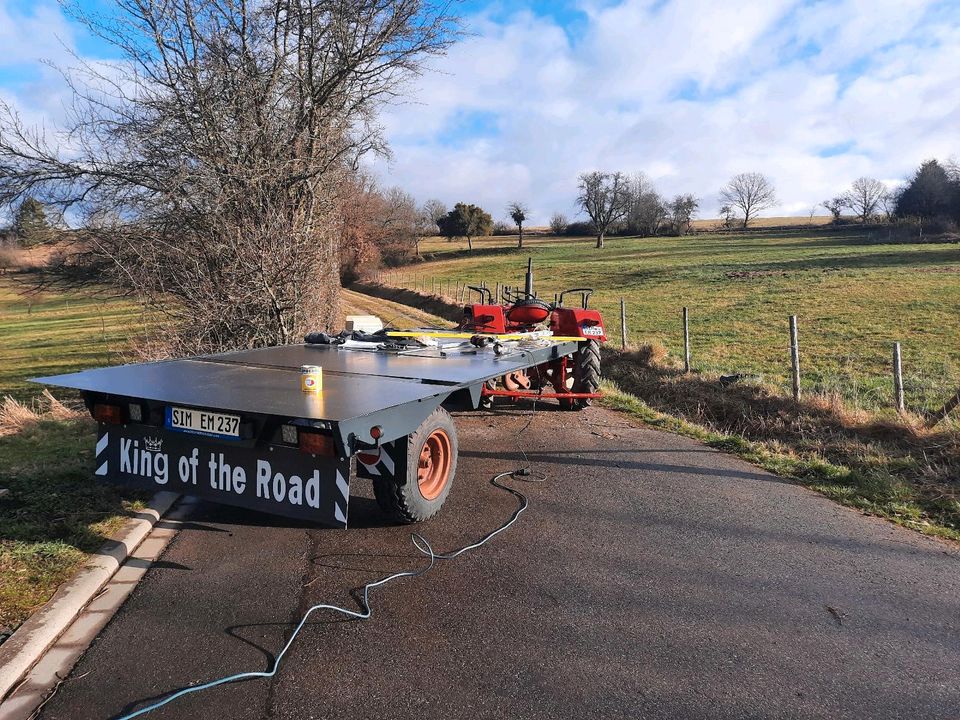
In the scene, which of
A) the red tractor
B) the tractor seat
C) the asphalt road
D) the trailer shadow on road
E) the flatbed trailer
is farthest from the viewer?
the tractor seat

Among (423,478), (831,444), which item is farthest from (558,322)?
(423,478)

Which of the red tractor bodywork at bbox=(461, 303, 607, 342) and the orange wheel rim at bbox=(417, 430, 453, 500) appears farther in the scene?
the red tractor bodywork at bbox=(461, 303, 607, 342)

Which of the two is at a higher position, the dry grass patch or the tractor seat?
the tractor seat

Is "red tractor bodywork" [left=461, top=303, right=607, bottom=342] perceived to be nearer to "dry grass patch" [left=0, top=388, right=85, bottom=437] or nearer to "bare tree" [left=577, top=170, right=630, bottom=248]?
"dry grass patch" [left=0, top=388, right=85, bottom=437]

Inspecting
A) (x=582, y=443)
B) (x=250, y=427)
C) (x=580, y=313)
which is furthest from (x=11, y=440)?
(x=580, y=313)

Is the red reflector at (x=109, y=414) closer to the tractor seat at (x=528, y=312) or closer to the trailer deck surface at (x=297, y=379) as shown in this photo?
the trailer deck surface at (x=297, y=379)

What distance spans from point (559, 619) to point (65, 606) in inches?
98.9

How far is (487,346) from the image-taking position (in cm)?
617

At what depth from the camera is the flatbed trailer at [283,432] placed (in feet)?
11.6

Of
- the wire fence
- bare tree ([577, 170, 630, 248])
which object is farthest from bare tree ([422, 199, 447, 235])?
the wire fence

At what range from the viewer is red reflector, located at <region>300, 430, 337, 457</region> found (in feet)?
11.2

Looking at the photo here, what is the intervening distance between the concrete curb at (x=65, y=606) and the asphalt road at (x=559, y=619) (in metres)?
0.22

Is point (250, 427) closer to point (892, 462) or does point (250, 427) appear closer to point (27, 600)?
point (27, 600)

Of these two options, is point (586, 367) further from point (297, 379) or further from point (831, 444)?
point (297, 379)
